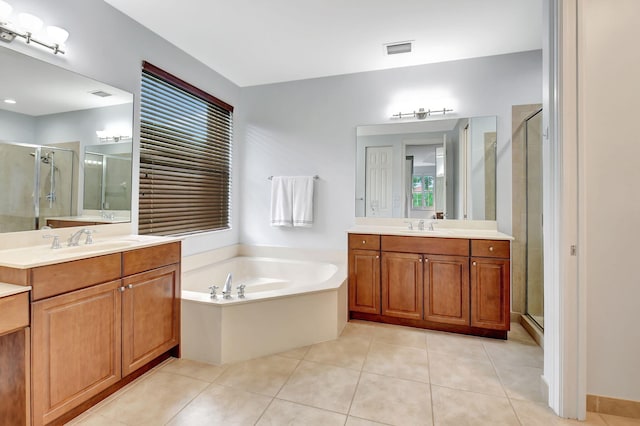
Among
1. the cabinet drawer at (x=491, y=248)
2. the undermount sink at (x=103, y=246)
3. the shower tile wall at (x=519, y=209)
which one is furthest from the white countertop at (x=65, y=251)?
the shower tile wall at (x=519, y=209)

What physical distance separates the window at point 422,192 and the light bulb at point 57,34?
291 centimetres

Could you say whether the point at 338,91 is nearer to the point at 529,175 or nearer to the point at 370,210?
the point at 370,210

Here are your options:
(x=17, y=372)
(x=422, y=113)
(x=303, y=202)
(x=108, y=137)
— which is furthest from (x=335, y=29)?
(x=17, y=372)

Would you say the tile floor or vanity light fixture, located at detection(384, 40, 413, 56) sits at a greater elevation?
vanity light fixture, located at detection(384, 40, 413, 56)

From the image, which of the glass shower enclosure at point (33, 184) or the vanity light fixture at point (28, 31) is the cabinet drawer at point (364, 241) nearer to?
the glass shower enclosure at point (33, 184)

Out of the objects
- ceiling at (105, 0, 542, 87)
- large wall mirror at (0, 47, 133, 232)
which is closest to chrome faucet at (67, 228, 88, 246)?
large wall mirror at (0, 47, 133, 232)

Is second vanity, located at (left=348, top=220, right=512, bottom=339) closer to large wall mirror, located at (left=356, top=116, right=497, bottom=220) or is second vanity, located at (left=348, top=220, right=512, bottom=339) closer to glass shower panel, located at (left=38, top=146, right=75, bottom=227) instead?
large wall mirror, located at (left=356, top=116, right=497, bottom=220)

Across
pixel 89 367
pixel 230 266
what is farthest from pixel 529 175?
pixel 89 367

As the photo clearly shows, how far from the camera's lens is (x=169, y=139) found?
2682 mm

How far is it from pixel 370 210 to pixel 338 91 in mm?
1369

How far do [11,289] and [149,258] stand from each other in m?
0.68

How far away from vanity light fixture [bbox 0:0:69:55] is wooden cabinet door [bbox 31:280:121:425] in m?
1.46

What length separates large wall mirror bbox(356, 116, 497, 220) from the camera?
9.28ft

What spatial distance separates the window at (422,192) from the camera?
9.77ft
